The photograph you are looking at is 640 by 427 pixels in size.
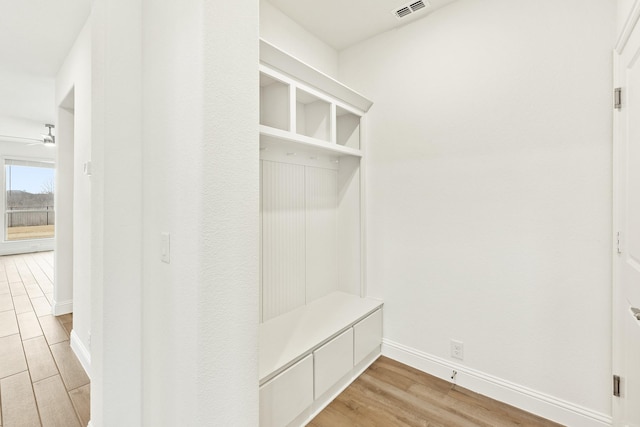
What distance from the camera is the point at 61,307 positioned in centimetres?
348

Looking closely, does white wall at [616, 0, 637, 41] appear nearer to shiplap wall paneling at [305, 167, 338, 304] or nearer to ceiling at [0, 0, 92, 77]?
shiplap wall paneling at [305, 167, 338, 304]

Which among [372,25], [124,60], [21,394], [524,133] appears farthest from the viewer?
[372,25]

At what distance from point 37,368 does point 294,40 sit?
3466 mm

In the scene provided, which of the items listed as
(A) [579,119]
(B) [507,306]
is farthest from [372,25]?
(B) [507,306]

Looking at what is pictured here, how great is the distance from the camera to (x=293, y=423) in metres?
1.77

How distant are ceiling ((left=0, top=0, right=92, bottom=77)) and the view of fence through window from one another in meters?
5.54

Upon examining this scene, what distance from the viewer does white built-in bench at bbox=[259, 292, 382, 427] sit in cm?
164

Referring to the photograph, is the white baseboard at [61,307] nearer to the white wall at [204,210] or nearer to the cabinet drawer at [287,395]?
the white wall at [204,210]

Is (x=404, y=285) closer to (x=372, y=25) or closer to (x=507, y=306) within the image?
(x=507, y=306)

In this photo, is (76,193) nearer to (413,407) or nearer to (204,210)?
(204,210)

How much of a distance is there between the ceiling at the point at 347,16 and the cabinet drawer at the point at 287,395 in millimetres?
2557

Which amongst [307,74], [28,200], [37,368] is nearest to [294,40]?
[307,74]

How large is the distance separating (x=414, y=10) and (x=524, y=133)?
4.18 feet

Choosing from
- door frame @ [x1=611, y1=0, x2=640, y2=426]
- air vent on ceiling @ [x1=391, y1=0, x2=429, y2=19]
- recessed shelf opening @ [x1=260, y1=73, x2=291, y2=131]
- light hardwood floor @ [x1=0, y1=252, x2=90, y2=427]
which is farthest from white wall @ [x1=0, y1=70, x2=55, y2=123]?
door frame @ [x1=611, y1=0, x2=640, y2=426]
